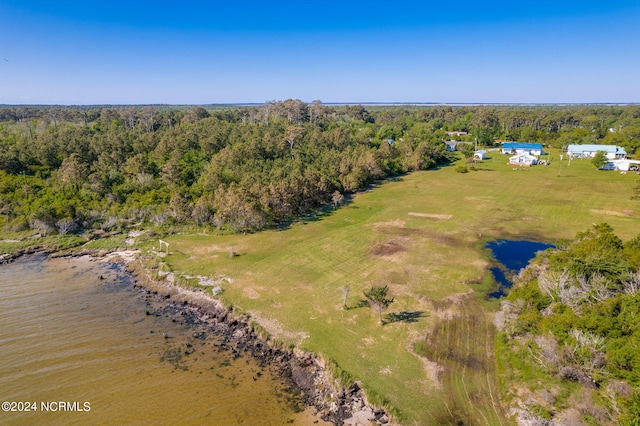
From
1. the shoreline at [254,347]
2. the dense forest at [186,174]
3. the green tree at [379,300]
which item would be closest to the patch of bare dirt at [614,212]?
the dense forest at [186,174]

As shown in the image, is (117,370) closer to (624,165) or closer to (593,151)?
(624,165)

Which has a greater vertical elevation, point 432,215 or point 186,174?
point 186,174

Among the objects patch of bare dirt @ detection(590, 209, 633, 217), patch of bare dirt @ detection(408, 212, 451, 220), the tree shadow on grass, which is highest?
patch of bare dirt @ detection(590, 209, 633, 217)

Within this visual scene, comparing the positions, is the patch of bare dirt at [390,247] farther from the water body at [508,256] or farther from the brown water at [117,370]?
the brown water at [117,370]

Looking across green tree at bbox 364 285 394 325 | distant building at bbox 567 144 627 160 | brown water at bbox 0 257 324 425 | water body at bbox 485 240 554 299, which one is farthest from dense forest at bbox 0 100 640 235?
water body at bbox 485 240 554 299

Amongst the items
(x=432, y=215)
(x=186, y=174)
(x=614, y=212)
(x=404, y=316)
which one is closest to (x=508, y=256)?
(x=432, y=215)

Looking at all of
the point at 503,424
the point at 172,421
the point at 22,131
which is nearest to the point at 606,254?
the point at 503,424

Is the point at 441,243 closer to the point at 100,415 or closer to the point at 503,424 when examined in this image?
the point at 503,424

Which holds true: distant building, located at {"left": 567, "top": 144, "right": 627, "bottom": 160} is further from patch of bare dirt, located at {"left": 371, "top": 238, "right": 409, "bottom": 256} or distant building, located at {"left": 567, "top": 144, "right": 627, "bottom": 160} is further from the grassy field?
patch of bare dirt, located at {"left": 371, "top": 238, "right": 409, "bottom": 256}
